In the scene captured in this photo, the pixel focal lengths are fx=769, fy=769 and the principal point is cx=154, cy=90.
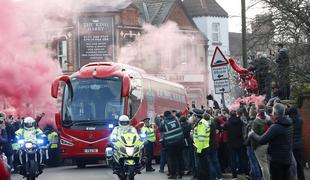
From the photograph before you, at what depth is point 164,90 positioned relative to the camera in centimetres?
3391

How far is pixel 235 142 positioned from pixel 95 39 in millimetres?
35449

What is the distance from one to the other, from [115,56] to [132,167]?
117 ft

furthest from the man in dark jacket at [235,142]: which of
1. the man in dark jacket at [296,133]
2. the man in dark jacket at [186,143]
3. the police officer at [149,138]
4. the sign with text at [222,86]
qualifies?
the police officer at [149,138]

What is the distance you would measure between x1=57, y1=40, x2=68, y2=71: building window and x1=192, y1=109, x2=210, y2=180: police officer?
119 feet

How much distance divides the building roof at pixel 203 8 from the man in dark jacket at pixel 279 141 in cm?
5273

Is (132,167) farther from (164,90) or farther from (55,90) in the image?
(164,90)

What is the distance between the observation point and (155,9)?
61.7 m

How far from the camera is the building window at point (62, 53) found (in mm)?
55219

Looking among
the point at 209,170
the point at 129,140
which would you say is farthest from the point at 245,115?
the point at 129,140

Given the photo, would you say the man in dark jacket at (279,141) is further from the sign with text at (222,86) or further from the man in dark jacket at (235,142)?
the man in dark jacket at (235,142)

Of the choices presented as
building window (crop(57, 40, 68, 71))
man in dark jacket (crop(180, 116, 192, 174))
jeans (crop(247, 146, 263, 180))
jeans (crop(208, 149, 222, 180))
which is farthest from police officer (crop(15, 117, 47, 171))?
building window (crop(57, 40, 68, 71))

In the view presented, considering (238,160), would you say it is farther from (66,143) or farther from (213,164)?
(66,143)

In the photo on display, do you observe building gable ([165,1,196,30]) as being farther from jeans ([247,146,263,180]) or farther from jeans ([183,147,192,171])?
jeans ([247,146,263,180])

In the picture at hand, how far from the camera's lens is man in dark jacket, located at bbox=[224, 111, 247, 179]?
19.2m
